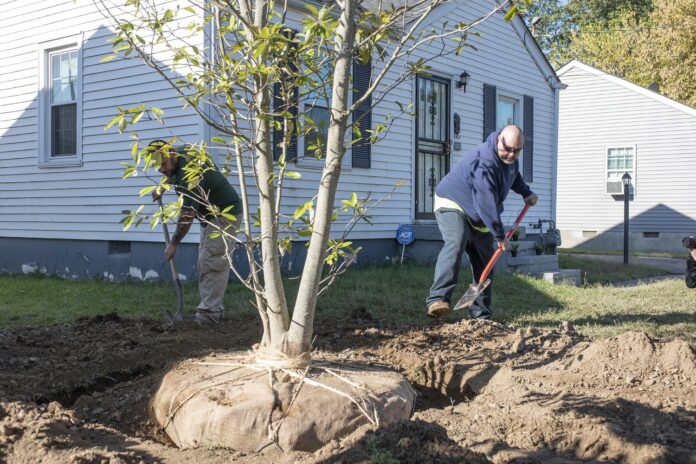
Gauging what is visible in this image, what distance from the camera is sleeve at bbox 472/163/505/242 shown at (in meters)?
5.91

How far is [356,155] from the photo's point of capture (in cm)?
1180

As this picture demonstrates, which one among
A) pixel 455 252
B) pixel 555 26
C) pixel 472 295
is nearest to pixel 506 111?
pixel 455 252

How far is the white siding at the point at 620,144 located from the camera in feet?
76.6

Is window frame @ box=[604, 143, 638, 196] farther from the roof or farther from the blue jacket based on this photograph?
the blue jacket

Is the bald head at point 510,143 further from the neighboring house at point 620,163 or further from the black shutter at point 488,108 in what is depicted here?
the neighboring house at point 620,163

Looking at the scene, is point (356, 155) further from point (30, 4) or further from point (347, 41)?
point (347, 41)

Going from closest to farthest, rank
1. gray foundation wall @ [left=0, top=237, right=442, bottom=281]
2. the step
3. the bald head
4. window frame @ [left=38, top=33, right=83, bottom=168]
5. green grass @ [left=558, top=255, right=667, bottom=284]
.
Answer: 1. the bald head
2. gray foundation wall @ [left=0, top=237, right=442, bottom=281]
3. window frame @ [left=38, top=33, right=83, bottom=168]
4. the step
5. green grass @ [left=558, top=255, right=667, bottom=284]

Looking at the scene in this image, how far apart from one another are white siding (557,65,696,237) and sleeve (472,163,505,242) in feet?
63.7

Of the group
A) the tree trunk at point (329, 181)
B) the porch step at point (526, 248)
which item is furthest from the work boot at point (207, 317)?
the porch step at point (526, 248)

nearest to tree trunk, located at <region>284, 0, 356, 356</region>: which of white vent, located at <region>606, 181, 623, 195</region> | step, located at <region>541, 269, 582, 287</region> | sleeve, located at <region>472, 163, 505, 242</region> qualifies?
sleeve, located at <region>472, 163, 505, 242</region>

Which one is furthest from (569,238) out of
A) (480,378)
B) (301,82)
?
(301,82)

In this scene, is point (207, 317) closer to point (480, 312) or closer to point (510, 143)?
point (480, 312)

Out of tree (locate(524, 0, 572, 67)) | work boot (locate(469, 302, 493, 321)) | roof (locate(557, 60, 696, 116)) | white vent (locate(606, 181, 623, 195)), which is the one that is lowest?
work boot (locate(469, 302, 493, 321))

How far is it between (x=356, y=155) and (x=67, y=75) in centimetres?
461
